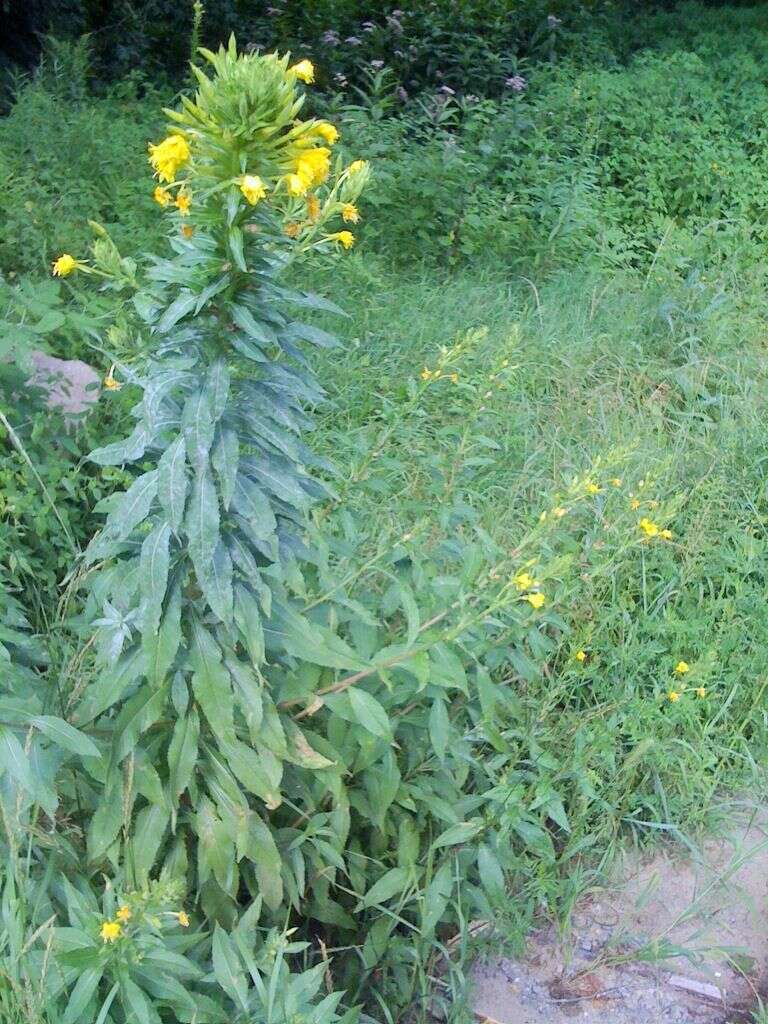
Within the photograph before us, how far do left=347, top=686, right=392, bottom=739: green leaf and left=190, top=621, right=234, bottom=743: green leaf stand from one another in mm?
272

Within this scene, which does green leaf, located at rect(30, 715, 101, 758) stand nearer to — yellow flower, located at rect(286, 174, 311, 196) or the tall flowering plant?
the tall flowering plant

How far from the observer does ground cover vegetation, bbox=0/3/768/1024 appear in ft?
6.61

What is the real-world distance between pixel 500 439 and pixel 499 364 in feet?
4.10

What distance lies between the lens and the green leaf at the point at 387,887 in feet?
8.38

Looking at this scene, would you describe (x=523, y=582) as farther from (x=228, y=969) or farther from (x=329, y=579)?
(x=228, y=969)

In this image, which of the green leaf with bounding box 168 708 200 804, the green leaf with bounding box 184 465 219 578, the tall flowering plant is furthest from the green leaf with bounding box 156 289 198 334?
the green leaf with bounding box 168 708 200 804

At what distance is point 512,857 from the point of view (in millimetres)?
2695

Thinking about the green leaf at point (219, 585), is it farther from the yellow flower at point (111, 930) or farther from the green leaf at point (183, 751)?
the yellow flower at point (111, 930)

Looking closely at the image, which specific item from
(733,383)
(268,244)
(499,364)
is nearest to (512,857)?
(499,364)

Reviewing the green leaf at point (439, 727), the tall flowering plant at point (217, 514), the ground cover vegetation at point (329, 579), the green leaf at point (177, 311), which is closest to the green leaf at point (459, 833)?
the ground cover vegetation at point (329, 579)

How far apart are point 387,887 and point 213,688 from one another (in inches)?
29.9

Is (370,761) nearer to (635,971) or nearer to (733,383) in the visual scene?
(635,971)

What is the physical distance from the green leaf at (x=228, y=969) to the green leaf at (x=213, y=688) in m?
0.40

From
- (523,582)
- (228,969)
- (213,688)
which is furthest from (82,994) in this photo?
(523,582)
